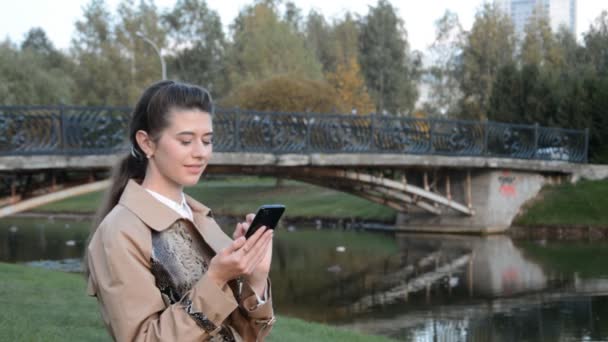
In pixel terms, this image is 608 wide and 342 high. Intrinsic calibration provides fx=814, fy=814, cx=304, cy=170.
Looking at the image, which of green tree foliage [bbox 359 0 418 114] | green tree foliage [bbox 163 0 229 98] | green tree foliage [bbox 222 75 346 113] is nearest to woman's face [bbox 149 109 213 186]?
green tree foliage [bbox 222 75 346 113]

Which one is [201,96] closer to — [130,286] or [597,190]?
[130,286]

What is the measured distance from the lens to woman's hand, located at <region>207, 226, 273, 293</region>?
2.11 m

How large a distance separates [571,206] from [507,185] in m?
2.17

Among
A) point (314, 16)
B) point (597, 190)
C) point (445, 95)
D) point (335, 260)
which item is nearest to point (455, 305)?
point (335, 260)

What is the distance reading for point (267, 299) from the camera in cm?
244

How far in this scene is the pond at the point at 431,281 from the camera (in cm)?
1208

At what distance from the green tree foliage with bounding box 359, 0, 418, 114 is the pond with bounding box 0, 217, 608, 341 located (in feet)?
90.2

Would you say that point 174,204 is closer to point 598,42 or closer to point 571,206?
point 571,206

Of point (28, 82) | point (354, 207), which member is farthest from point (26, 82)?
point (354, 207)

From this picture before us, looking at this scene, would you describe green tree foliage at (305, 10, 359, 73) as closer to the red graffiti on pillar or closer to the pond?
the red graffiti on pillar

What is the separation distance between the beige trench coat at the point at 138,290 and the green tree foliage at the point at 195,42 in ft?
182

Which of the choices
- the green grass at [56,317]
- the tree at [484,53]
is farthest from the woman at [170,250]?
the tree at [484,53]

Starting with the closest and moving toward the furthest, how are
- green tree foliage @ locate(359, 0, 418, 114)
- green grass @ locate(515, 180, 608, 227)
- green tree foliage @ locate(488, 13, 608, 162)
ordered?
green grass @ locate(515, 180, 608, 227)
green tree foliage @ locate(488, 13, 608, 162)
green tree foliage @ locate(359, 0, 418, 114)

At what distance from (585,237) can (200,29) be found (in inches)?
1540
